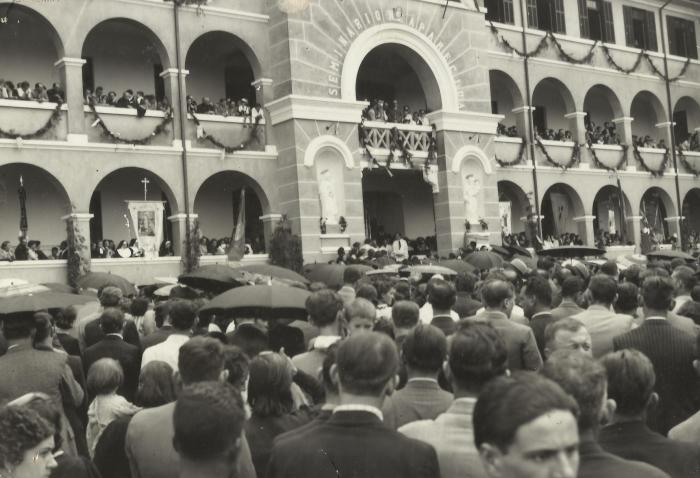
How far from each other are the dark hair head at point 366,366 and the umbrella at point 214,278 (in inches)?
283

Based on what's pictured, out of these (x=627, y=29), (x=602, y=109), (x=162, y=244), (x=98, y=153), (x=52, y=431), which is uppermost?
(x=627, y=29)

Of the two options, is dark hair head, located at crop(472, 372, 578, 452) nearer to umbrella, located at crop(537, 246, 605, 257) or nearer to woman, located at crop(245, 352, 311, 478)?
woman, located at crop(245, 352, 311, 478)

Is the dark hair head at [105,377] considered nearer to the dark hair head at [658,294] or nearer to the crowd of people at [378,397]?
the crowd of people at [378,397]

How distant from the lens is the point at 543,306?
27.0ft

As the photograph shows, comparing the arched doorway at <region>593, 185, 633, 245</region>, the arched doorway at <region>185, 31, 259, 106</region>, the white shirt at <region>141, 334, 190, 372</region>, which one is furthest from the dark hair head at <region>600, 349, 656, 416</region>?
the arched doorway at <region>593, 185, 633, 245</region>

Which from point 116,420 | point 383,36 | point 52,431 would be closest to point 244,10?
point 383,36

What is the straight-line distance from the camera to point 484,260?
1773 centimetres

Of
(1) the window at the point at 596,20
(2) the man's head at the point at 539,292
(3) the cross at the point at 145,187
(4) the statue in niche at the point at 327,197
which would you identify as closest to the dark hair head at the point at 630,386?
(2) the man's head at the point at 539,292

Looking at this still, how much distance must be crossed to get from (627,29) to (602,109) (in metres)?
3.09

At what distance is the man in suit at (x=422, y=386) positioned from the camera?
5.10 metres

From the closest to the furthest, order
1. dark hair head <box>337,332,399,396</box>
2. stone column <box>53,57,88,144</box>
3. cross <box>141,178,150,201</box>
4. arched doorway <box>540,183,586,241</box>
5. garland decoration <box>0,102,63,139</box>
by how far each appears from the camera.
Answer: dark hair head <box>337,332,399,396</box>, garland decoration <box>0,102,63,139</box>, stone column <box>53,57,88,144</box>, cross <box>141,178,150,201</box>, arched doorway <box>540,183,586,241</box>

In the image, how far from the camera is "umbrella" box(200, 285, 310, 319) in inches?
328

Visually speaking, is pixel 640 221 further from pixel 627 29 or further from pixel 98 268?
pixel 98 268

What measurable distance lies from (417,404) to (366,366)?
1.15 meters
